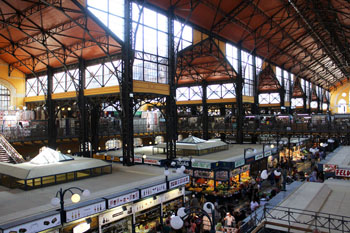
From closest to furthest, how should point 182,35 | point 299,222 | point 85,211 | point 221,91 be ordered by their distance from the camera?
1. point 299,222
2. point 85,211
3. point 182,35
4. point 221,91

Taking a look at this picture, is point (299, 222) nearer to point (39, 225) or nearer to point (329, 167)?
point (39, 225)

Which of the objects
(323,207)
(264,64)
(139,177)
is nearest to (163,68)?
(139,177)

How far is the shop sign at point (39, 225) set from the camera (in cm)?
917

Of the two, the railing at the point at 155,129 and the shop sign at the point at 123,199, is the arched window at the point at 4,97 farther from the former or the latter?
the shop sign at the point at 123,199

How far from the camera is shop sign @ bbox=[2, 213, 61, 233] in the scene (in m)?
9.17

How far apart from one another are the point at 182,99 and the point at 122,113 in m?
25.1

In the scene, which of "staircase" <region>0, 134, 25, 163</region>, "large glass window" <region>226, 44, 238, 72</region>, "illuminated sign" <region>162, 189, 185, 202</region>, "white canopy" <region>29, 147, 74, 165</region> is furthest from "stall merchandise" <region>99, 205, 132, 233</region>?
"large glass window" <region>226, 44, 238, 72</region>

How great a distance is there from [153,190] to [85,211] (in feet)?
13.8

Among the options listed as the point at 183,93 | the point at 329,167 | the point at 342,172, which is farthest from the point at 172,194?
the point at 183,93

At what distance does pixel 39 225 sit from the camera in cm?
974

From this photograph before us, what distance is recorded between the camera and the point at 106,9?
21.4 m

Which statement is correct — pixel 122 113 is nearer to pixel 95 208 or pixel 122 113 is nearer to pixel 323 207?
pixel 95 208

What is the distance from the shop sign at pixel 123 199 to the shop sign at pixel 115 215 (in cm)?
51

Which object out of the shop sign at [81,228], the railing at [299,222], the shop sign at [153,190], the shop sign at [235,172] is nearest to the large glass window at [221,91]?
the shop sign at [235,172]
